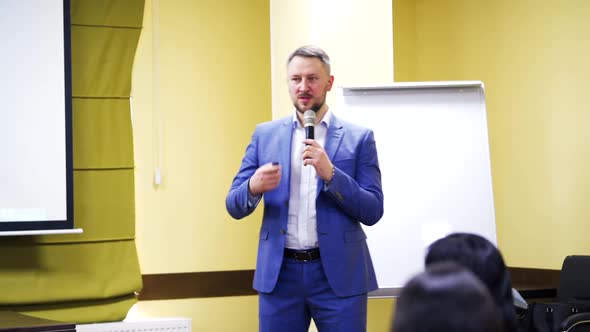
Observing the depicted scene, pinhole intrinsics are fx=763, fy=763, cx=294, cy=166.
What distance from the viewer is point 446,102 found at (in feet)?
14.8

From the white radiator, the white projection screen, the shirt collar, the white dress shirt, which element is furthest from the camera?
the white radiator

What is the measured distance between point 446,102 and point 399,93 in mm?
285

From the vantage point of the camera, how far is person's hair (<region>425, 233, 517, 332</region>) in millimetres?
1440

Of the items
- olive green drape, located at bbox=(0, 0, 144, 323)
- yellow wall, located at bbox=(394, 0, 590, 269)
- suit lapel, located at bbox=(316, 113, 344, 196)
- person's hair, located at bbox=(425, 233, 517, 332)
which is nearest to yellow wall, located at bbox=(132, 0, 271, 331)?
olive green drape, located at bbox=(0, 0, 144, 323)

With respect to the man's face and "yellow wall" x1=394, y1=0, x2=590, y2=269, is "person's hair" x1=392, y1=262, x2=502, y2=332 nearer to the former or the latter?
the man's face

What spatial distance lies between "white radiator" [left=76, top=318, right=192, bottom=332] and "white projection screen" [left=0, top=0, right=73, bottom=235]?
0.62 metres

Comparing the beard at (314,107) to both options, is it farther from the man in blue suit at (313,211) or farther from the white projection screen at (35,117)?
the white projection screen at (35,117)

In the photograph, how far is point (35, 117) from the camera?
4133 millimetres

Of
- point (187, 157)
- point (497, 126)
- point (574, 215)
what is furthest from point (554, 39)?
point (187, 157)

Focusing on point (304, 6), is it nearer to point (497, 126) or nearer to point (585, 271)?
point (497, 126)

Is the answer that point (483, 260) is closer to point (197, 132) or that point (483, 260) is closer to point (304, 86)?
point (304, 86)

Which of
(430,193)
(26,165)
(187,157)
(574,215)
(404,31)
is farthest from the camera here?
(404,31)

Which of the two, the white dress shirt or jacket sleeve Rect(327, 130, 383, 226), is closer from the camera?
jacket sleeve Rect(327, 130, 383, 226)

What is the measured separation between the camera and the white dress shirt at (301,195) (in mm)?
2814
